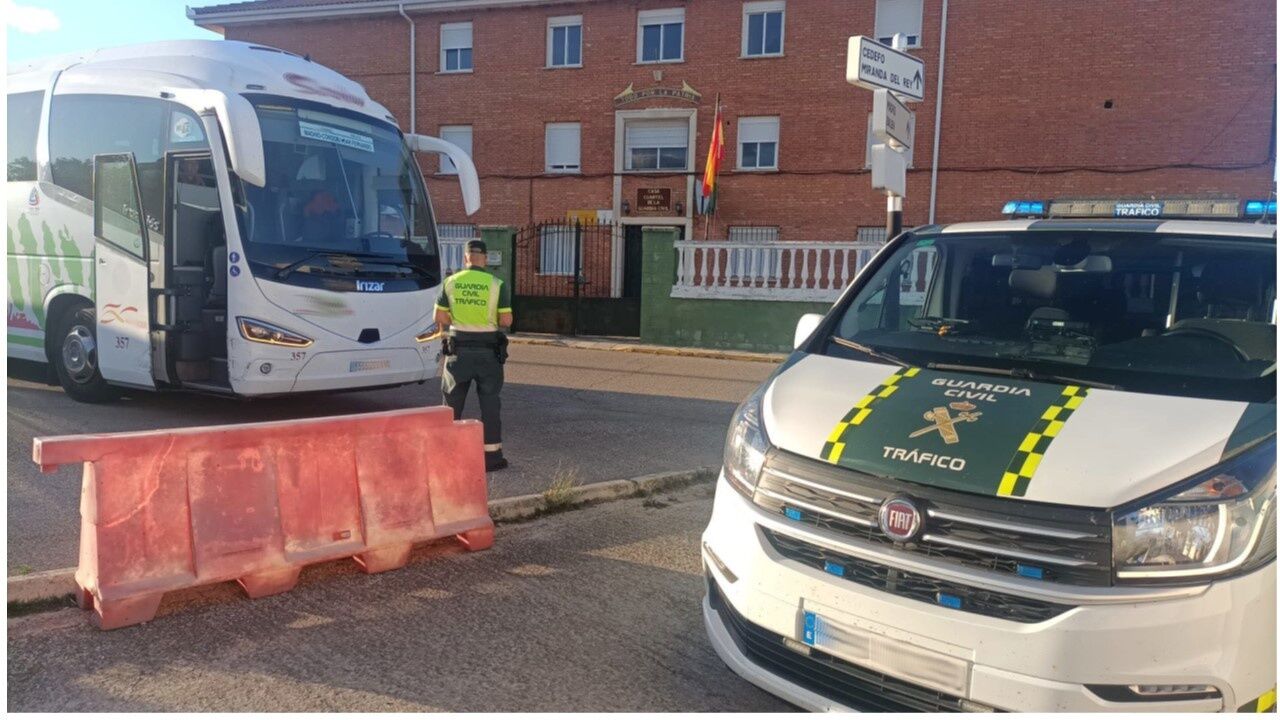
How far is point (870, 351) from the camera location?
3727 millimetres

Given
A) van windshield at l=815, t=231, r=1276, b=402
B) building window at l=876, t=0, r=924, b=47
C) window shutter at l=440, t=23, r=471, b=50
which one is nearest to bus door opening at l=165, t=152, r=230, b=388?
van windshield at l=815, t=231, r=1276, b=402

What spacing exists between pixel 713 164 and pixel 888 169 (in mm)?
13938

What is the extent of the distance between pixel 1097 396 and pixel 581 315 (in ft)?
47.8

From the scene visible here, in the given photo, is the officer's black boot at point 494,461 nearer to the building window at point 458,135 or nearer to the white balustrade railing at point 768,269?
the white balustrade railing at point 768,269

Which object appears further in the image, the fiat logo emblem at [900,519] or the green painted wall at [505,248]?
the green painted wall at [505,248]

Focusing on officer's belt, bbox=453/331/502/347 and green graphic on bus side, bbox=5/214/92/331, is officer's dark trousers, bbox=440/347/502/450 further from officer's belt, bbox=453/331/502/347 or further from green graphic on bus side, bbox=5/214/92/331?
green graphic on bus side, bbox=5/214/92/331

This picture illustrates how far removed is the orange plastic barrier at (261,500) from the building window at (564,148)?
1902 centimetres

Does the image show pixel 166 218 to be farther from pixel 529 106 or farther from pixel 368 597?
pixel 529 106

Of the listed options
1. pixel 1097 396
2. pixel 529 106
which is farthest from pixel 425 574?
pixel 529 106

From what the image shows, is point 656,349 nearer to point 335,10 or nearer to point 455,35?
point 455,35

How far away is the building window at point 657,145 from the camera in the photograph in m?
22.5

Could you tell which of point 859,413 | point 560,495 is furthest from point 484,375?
point 859,413

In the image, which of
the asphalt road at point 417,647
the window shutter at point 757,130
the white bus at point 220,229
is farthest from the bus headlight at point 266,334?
the window shutter at point 757,130

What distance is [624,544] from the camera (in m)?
5.21
